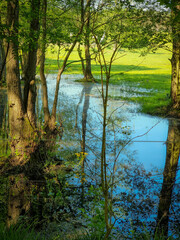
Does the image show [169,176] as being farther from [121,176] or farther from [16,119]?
[16,119]

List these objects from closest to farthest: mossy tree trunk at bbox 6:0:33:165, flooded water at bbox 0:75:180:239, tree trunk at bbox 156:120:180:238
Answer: tree trunk at bbox 156:120:180:238 → flooded water at bbox 0:75:180:239 → mossy tree trunk at bbox 6:0:33:165

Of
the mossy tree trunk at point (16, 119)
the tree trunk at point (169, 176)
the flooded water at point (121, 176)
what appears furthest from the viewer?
the mossy tree trunk at point (16, 119)

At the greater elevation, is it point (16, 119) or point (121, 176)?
point (16, 119)

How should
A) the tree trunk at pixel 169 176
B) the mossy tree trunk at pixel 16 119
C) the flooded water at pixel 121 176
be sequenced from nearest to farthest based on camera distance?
the tree trunk at pixel 169 176
the flooded water at pixel 121 176
the mossy tree trunk at pixel 16 119

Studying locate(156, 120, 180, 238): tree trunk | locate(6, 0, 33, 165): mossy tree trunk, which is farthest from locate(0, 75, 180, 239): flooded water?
locate(6, 0, 33, 165): mossy tree trunk

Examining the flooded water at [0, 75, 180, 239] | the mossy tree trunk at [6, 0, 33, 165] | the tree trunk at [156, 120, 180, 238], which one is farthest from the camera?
the mossy tree trunk at [6, 0, 33, 165]

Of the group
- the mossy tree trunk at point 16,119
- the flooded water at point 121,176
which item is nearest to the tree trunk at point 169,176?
→ the flooded water at point 121,176

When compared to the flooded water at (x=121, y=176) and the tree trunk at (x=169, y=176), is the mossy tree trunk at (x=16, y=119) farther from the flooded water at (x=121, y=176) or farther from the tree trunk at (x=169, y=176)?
the tree trunk at (x=169, y=176)

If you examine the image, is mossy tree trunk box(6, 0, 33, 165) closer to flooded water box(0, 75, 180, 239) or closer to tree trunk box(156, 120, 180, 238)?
flooded water box(0, 75, 180, 239)

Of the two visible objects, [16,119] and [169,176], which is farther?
[16,119]

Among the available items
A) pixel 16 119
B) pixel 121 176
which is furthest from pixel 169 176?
pixel 16 119

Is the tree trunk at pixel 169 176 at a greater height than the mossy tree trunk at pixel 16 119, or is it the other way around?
the mossy tree trunk at pixel 16 119

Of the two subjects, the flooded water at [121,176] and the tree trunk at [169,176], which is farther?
the flooded water at [121,176]

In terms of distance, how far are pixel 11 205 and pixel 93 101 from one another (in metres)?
9.25
